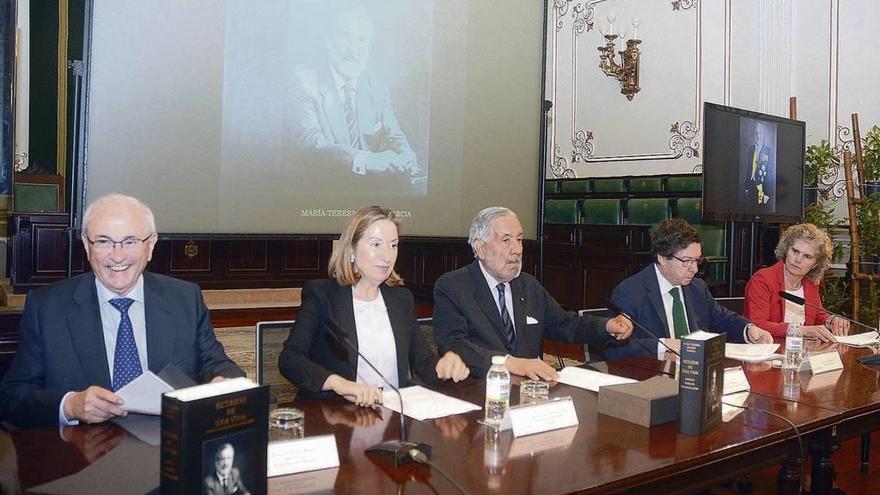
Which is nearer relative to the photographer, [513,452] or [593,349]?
[513,452]

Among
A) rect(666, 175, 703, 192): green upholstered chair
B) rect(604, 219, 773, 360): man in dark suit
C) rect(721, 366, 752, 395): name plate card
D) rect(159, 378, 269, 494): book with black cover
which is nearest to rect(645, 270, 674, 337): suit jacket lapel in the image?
rect(604, 219, 773, 360): man in dark suit

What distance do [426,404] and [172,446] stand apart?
92 centimetres

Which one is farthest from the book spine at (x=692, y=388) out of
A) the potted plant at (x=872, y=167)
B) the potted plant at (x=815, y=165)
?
the potted plant at (x=815, y=165)

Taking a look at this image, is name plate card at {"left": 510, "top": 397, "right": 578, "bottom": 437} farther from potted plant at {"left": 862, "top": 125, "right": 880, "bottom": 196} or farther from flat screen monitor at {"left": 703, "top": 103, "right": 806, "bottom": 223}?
potted plant at {"left": 862, "top": 125, "right": 880, "bottom": 196}

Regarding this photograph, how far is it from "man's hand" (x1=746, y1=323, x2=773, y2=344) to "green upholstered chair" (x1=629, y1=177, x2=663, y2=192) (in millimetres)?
4512

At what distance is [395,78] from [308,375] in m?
2.94

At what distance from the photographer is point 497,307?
112 inches

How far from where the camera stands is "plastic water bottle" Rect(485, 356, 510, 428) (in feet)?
5.73

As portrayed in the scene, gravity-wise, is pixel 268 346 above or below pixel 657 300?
below

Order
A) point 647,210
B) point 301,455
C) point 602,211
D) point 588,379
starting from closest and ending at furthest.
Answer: point 301,455, point 588,379, point 647,210, point 602,211

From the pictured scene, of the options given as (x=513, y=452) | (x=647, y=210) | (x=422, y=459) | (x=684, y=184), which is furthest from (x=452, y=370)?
(x=684, y=184)

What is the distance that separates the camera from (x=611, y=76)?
8.48 meters

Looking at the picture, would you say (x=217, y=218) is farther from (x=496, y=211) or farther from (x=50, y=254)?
(x=50, y=254)

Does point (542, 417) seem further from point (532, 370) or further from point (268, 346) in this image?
point (268, 346)
